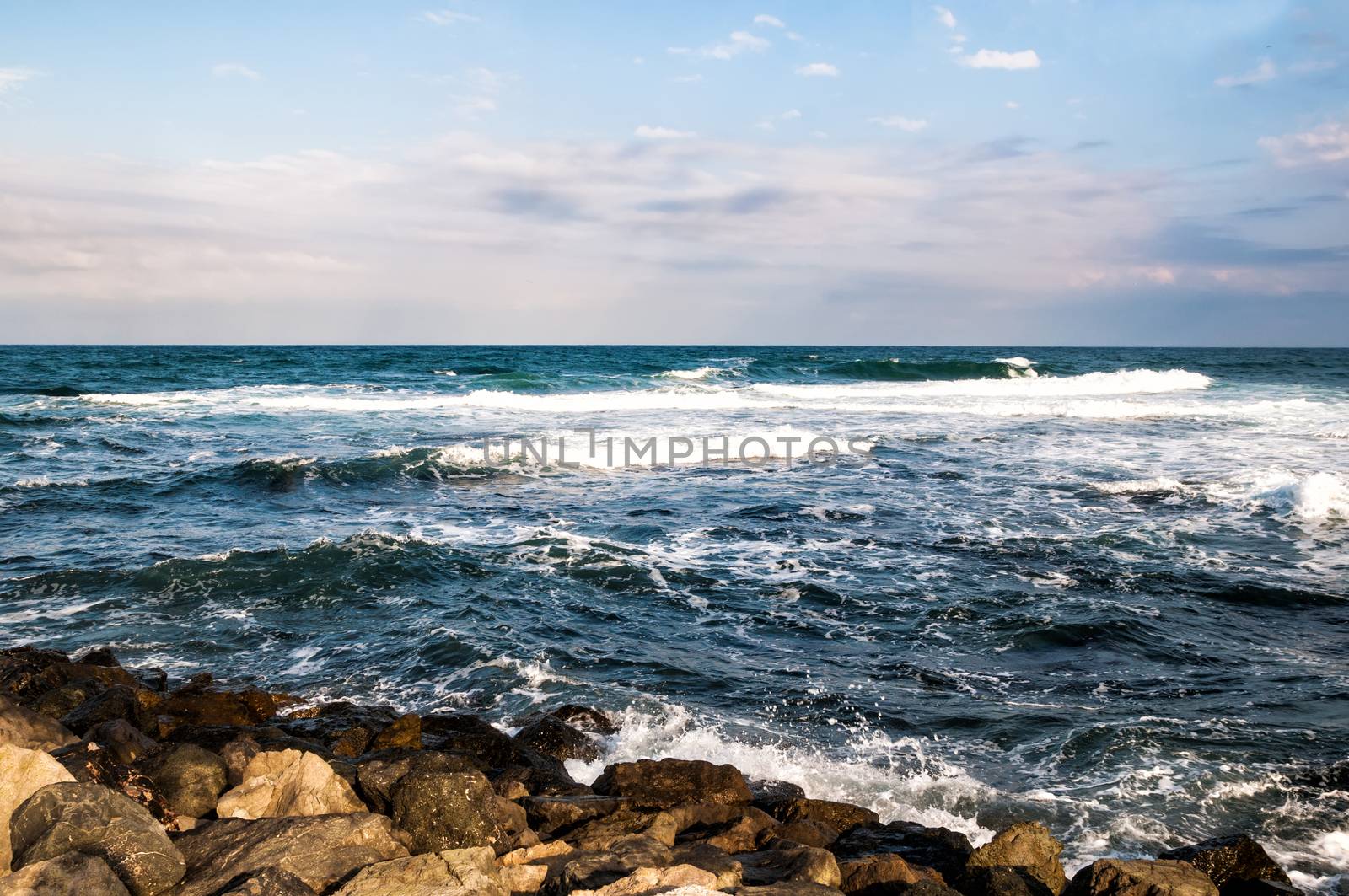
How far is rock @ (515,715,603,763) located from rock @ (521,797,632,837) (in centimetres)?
105

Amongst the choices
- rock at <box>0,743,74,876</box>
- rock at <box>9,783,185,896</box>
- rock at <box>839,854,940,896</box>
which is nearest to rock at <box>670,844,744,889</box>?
rock at <box>839,854,940,896</box>

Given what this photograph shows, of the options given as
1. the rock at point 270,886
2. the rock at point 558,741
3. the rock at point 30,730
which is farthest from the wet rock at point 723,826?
the rock at point 30,730

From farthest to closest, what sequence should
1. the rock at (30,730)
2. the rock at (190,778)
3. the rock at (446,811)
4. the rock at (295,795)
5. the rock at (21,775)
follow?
the rock at (30,730) < the rock at (190,778) < the rock at (295,795) < the rock at (446,811) < the rock at (21,775)

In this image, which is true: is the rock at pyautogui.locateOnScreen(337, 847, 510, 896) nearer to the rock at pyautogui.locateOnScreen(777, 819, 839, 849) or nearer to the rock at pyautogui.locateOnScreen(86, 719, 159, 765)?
the rock at pyautogui.locateOnScreen(777, 819, 839, 849)

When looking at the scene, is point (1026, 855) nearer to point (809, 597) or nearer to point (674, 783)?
point (674, 783)

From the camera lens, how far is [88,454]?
56.4 ft

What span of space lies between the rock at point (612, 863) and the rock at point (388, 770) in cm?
88

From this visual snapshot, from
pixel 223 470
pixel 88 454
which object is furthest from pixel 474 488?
pixel 88 454

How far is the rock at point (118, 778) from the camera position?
13.3ft

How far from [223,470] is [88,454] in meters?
4.01

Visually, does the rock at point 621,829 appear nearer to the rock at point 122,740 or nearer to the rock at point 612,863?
the rock at point 612,863

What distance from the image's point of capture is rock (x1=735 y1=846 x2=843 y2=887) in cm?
370

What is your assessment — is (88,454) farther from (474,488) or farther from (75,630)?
(75,630)

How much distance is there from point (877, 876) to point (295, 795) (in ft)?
8.64
